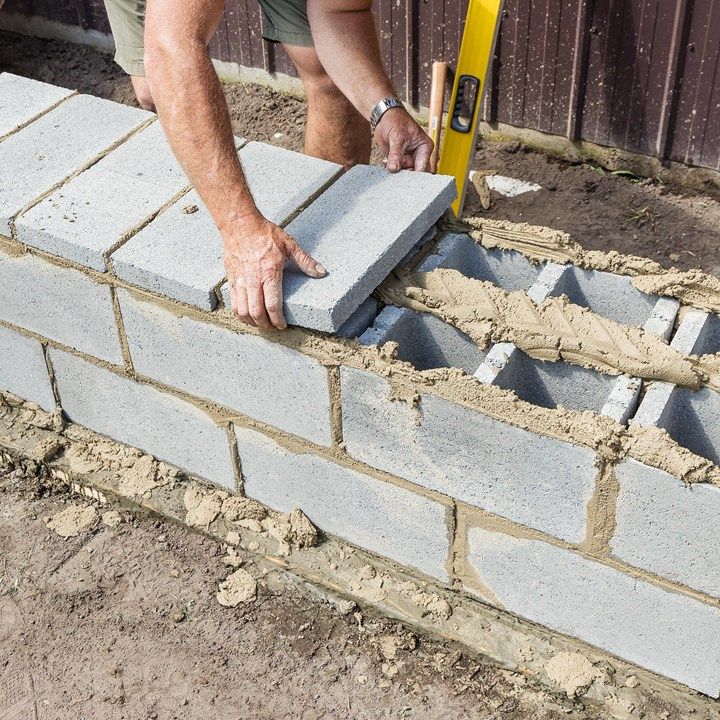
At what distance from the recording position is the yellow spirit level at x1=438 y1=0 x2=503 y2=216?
16.0ft

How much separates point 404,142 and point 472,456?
1332 mm

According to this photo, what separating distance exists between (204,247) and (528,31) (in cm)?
314

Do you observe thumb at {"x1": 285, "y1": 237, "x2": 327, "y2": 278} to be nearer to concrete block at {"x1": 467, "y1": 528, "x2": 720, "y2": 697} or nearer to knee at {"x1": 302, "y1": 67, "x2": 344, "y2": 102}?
concrete block at {"x1": 467, "y1": 528, "x2": 720, "y2": 697}

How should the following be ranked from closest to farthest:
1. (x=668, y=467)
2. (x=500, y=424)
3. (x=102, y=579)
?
1. (x=668, y=467)
2. (x=500, y=424)
3. (x=102, y=579)

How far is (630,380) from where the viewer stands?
2.77 m

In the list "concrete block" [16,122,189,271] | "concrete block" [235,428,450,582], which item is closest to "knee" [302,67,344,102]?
"concrete block" [16,122,189,271]

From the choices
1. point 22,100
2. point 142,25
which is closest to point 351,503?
point 22,100

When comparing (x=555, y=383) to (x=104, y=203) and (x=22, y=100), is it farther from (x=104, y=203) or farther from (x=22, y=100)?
(x=22, y=100)

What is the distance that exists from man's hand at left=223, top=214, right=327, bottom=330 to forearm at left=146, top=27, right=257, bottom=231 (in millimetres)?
56

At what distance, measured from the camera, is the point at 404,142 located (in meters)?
3.61

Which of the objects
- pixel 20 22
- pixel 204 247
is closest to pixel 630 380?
pixel 204 247

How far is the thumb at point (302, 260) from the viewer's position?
289 cm

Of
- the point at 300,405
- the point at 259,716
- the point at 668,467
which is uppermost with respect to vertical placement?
the point at 668,467

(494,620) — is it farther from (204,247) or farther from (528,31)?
(528,31)
